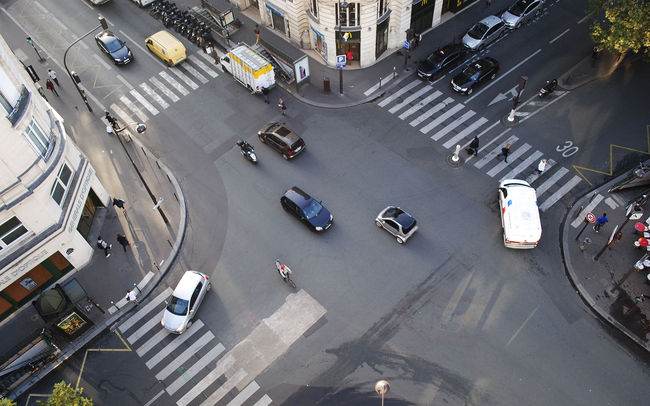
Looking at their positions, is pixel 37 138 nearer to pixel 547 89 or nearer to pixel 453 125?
pixel 453 125

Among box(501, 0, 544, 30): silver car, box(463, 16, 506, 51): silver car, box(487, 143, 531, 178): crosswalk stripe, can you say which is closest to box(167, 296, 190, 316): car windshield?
box(487, 143, 531, 178): crosswalk stripe

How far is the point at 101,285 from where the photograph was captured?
28.4 metres

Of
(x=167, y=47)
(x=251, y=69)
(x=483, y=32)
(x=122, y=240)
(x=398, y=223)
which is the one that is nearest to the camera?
(x=398, y=223)

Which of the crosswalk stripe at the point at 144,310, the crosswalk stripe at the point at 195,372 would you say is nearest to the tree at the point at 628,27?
the crosswalk stripe at the point at 195,372

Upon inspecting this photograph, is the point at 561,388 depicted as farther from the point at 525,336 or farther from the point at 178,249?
the point at 178,249

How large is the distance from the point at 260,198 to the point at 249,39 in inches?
699

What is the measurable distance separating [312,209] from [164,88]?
18529 mm

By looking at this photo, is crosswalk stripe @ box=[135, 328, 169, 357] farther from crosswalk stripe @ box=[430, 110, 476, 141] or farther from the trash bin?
crosswalk stripe @ box=[430, 110, 476, 141]

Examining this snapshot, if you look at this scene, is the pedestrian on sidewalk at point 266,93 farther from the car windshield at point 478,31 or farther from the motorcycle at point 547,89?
the motorcycle at point 547,89

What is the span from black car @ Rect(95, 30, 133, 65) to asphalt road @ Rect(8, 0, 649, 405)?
287 cm

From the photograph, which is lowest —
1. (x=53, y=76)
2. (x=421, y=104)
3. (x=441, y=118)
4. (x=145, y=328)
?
(x=145, y=328)

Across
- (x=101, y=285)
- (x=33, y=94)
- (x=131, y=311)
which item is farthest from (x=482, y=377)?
(x=33, y=94)

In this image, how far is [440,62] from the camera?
121 ft

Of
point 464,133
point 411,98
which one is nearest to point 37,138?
point 411,98
